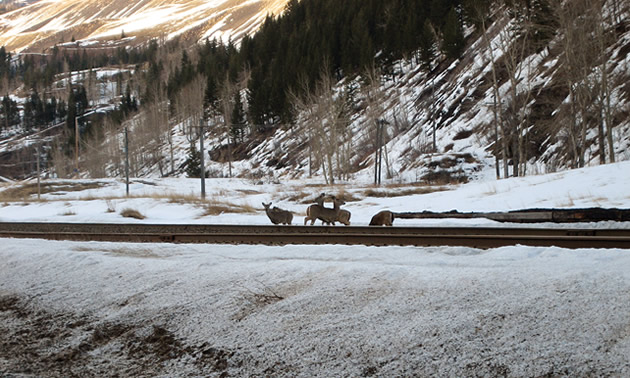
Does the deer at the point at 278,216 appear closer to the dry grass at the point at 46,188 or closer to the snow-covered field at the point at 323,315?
the snow-covered field at the point at 323,315

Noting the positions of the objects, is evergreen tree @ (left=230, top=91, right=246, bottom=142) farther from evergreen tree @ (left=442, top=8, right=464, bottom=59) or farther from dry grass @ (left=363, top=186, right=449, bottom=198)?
dry grass @ (left=363, top=186, right=449, bottom=198)

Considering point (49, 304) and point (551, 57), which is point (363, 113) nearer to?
point (551, 57)

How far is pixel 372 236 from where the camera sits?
7.70 m

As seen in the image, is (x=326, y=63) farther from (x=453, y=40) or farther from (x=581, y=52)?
(x=581, y=52)

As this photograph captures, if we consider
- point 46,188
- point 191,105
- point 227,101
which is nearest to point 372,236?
point 46,188

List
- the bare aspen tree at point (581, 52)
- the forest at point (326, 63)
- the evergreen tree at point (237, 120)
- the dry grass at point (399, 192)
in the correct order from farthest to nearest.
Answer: the evergreen tree at point (237, 120), the forest at point (326, 63), the bare aspen tree at point (581, 52), the dry grass at point (399, 192)

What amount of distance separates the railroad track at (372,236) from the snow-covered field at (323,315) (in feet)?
4.72

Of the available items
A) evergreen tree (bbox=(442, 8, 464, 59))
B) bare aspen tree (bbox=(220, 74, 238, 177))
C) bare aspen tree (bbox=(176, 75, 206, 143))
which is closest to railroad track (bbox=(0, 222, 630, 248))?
evergreen tree (bbox=(442, 8, 464, 59))

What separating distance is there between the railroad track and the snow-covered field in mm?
1437

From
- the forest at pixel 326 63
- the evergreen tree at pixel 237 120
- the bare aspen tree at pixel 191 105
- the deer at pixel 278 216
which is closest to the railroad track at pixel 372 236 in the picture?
the deer at pixel 278 216

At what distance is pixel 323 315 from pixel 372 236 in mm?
4390

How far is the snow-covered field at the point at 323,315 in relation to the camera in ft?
9.00

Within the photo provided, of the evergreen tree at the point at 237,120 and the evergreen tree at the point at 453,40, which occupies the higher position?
the evergreen tree at the point at 453,40

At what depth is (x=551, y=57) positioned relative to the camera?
4462 cm
